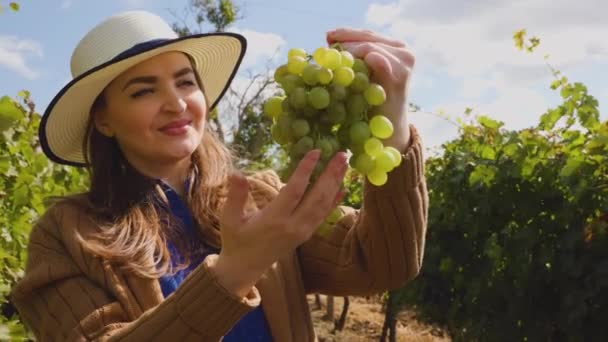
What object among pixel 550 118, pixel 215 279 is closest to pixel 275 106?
pixel 215 279

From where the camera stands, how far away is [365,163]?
127cm

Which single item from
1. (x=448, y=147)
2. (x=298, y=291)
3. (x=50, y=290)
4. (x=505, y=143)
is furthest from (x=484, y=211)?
(x=50, y=290)

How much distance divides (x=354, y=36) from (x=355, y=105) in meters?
0.23

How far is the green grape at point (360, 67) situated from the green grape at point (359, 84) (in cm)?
3

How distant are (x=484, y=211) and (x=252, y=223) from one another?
3.73 metres

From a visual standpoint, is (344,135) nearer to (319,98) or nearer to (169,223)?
(319,98)

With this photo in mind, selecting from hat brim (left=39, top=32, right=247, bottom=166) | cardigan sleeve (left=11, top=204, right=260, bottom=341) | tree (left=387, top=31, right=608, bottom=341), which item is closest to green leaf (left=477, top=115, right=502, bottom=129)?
tree (left=387, top=31, right=608, bottom=341)

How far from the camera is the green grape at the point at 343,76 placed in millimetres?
1251

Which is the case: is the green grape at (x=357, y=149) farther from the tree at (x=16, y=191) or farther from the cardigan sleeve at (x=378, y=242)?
the tree at (x=16, y=191)

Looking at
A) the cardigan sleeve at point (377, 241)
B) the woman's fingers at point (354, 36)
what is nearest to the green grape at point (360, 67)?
the woman's fingers at point (354, 36)

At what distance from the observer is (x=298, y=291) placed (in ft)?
6.47

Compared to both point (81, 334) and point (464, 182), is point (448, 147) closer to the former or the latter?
point (464, 182)

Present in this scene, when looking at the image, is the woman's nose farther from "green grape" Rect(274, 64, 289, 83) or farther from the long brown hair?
"green grape" Rect(274, 64, 289, 83)

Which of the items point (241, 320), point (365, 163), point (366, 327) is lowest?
point (366, 327)
